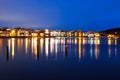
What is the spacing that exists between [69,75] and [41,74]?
146cm

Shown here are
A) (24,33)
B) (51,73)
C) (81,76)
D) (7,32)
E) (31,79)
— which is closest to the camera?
(31,79)

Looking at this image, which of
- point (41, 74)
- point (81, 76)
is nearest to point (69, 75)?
point (81, 76)

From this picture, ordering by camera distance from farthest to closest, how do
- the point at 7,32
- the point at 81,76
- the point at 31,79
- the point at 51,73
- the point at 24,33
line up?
the point at 24,33 → the point at 7,32 → the point at 51,73 → the point at 81,76 → the point at 31,79

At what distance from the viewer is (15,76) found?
519 inches

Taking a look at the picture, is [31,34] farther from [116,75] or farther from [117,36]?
[116,75]

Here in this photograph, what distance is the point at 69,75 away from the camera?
44.5 feet

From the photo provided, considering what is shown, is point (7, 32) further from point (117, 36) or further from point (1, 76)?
point (1, 76)

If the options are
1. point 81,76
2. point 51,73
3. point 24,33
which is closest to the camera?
point 81,76

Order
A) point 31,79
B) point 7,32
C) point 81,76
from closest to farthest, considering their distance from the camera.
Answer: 1. point 31,79
2. point 81,76
3. point 7,32

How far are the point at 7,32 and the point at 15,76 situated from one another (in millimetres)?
123151

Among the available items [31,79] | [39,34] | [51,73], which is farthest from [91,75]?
[39,34]

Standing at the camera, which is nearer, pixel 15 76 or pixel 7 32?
pixel 15 76

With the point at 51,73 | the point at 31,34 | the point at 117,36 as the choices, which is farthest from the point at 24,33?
the point at 51,73

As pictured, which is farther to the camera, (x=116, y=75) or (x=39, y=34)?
(x=39, y=34)
